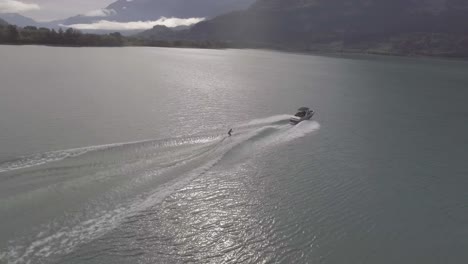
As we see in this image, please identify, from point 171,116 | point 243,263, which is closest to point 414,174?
point 243,263

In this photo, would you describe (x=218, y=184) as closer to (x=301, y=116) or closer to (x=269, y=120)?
(x=269, y=120)

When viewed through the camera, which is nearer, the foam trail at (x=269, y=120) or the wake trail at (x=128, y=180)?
the wake trail at (x=128, y=180)

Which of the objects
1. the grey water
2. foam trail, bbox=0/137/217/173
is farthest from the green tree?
foam trail, bbox=0/137/217/173

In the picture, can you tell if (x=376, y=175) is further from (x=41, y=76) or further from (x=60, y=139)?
(x=41, y=76)

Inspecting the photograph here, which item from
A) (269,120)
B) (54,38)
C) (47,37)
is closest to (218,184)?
(269,120)

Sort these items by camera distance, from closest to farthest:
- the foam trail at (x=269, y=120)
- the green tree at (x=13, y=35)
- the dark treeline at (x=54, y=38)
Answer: the foam trail at (x=269, y=120)
the green tree at (x=13, y=35)
the dark treeline at (x=54, y=38)

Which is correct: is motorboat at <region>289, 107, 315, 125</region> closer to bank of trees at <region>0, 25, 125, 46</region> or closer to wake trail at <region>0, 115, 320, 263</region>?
wake trail at <region>0, 115, 320, 263</region>

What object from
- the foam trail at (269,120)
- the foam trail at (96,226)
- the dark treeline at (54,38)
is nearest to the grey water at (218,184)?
the foam trail at (96,226)

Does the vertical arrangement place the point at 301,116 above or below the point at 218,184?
above

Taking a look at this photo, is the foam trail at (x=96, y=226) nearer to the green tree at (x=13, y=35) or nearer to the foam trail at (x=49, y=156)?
the foam trail at (x=49, y=156)
